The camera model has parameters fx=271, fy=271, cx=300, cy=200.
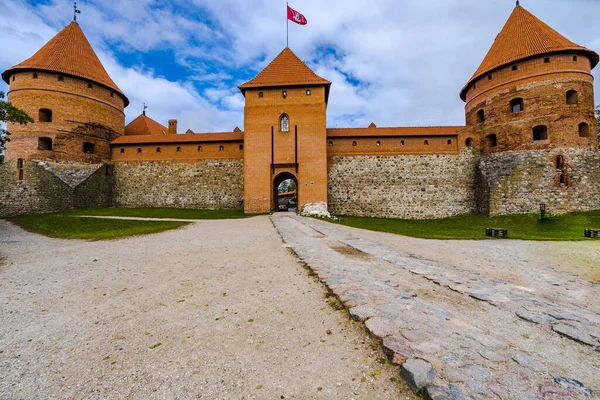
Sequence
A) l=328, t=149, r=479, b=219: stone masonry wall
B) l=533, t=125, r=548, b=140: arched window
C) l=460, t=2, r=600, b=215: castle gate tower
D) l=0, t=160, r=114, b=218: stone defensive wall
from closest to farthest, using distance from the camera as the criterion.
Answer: l=460, t=2, r=600, b=215: castle gate tower, l=533, t=125, r=548, b=140: arched window, l=0, t=160, r=114, b=218: stone defensive wall, l=328, t=149, r=479, b=219: stone masonry wall

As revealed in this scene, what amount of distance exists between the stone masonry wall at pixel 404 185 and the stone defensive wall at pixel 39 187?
18925mm

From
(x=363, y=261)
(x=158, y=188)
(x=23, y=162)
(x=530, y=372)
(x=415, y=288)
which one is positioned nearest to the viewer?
(x=530, y=372)

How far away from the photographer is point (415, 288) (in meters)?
3.96

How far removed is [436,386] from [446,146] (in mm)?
22218

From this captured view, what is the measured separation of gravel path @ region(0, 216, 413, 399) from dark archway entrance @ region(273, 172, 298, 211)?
15339mm

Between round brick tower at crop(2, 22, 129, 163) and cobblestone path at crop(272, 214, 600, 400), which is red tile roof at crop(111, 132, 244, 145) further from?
cobblestone path at crop(272, 214, 600, 400)

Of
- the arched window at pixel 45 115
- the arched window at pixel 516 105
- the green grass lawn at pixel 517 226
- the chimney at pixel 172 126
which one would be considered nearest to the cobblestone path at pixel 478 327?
the green grass lawn at pixel 517 226

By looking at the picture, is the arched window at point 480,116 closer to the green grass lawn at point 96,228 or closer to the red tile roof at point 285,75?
the red tile roof at point 285,75

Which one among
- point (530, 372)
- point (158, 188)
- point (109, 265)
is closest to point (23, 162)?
point (158, 188)

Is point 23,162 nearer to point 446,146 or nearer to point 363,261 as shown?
point 363,261

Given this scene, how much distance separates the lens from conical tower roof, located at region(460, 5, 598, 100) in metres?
17.3

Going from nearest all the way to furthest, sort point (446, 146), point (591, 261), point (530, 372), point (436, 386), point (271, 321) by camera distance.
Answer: point (436, 386), point (530, 372), point (271, 321), point (591, 261), point (446, 146)

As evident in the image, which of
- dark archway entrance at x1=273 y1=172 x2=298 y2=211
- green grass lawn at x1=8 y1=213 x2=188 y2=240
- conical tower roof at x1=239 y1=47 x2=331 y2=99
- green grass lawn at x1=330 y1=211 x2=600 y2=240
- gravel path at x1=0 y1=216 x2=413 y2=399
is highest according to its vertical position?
conical tower roof at x1=239 y1=47 x2=331 y2=99

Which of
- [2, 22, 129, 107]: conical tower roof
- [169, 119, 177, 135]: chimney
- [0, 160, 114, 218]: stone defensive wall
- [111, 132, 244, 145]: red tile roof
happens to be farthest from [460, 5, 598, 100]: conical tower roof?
[0, 160, 114, 218]: stone defensive wall
